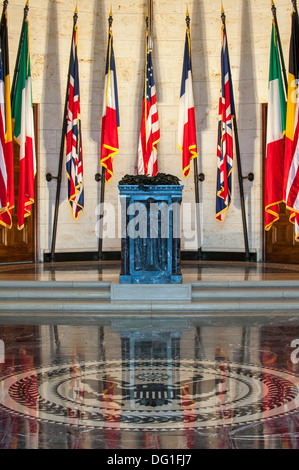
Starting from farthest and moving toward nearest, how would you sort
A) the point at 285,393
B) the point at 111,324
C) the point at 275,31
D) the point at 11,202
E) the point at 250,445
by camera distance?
the point at 275,31, the point at 11,202, the point at 111,324, the point at 285,393, the point at 250,445

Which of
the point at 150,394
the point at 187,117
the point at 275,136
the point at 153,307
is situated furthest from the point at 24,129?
the point at 150,394

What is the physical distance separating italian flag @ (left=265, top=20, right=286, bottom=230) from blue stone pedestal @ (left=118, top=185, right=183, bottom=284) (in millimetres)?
3404

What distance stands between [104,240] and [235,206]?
306 cm

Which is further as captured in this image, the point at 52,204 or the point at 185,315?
the point at 52,204

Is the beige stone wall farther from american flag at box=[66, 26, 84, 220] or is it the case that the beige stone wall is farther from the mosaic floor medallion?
the mosaic floor medallion

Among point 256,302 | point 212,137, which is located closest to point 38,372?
point 256,302

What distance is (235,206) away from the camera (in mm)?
14031

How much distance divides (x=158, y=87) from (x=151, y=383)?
34.9 feet

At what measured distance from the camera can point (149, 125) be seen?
13.2 m

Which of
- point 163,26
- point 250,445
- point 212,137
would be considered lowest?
point 250,445

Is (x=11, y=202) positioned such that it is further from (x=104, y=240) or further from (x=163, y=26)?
(x=163, y=26)

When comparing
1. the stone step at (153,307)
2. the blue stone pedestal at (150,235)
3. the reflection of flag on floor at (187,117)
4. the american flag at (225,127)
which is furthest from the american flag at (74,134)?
the stone step at (153,307)

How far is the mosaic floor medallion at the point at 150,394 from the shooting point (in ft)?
12.7

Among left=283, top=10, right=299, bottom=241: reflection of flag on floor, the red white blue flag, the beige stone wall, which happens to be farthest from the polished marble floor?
the beige stone wall
